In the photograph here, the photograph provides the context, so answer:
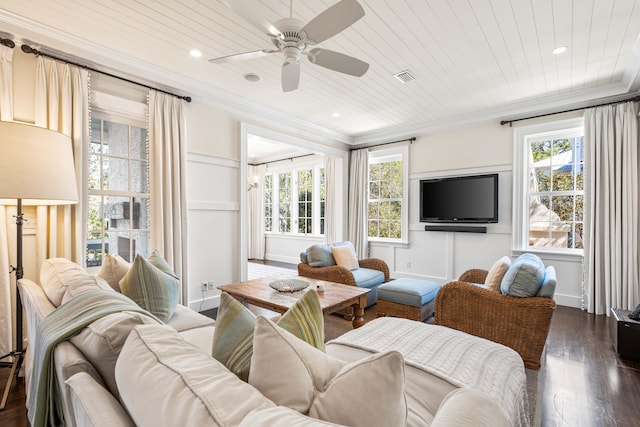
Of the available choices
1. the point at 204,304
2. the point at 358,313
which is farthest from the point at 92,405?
the point at 204,304

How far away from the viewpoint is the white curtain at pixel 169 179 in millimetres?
3211

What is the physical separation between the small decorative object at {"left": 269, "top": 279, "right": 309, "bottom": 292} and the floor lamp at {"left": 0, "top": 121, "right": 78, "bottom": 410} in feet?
5.49

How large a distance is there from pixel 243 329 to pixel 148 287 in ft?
4.11

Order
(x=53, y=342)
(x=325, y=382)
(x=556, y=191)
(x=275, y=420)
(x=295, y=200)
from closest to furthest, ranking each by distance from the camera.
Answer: (x=275, y=420) → (x=325, y=382) → (x=53, y=342) → (x=556, y=191) → (x=295, y=200)

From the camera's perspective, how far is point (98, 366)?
917 mm

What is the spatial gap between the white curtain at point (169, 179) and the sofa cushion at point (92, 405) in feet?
8.52

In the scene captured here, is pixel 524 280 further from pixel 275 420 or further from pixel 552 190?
pixel 275 420

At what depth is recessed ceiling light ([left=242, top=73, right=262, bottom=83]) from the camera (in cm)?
327

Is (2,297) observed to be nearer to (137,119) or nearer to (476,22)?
(137,119)

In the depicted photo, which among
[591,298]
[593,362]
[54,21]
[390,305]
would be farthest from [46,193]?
[591,298]

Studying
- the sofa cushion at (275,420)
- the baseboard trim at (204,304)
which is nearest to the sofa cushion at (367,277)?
the baseboard trim at (204,304)

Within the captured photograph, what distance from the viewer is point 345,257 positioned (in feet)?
13.3

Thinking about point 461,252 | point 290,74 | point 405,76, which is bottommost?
point 461,252

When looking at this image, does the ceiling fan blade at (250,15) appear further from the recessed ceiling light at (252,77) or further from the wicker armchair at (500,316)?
the wicker armchair at (500,316)
